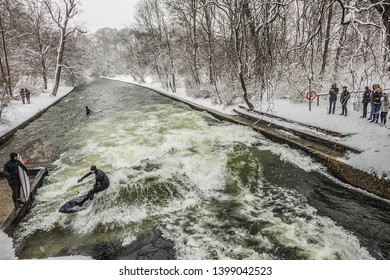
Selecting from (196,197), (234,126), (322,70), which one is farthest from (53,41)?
(196,197)

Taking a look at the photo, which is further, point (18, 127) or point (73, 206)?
point (18, 127)

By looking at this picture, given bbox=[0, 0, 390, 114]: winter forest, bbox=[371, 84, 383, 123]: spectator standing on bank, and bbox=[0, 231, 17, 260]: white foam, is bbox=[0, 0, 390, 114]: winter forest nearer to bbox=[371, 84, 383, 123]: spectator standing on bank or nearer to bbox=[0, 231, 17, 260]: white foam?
bbox=[371, 84, 383, 123]: spectator standing on bank

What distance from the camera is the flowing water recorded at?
228 inches

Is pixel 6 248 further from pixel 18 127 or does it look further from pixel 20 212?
pixel 18 127

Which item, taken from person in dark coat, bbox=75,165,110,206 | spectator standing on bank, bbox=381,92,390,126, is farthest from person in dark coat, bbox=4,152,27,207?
spectator standing on bank, bbox=381,92,390,126

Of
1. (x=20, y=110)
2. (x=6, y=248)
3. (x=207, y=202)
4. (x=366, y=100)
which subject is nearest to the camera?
(x=6, y=248)

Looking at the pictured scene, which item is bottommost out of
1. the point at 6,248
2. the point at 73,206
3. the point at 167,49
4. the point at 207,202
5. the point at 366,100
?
the point at 6,248

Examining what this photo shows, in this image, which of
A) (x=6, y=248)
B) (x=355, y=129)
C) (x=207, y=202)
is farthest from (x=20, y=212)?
(x=355, y=129)

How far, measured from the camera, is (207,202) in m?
7.45

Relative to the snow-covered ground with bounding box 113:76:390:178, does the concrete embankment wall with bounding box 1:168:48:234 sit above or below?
below

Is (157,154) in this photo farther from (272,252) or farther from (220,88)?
(220,88)

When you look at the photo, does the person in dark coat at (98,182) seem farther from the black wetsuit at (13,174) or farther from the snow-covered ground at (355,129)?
the snow-covered ground at (355,129)

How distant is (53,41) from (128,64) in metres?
13.8

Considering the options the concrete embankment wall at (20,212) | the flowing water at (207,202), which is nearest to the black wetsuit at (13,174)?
the concrete embankment wall at (20,212)
